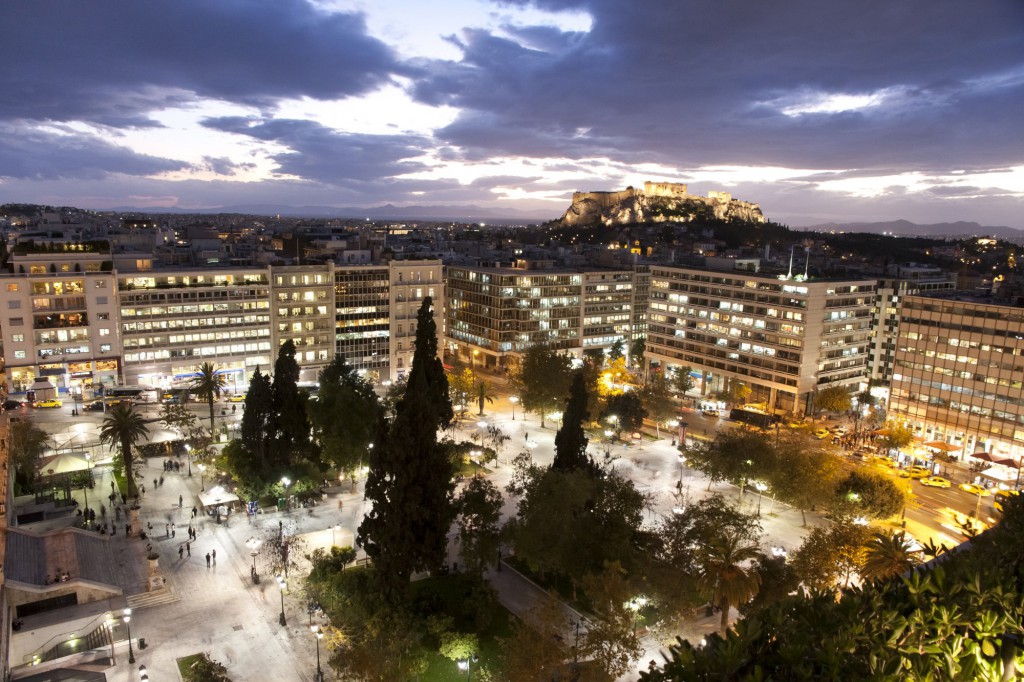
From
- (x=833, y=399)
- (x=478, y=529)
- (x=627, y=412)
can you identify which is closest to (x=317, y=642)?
(x=478, y=529)

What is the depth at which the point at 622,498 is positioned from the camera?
121ft

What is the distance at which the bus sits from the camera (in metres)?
73.2

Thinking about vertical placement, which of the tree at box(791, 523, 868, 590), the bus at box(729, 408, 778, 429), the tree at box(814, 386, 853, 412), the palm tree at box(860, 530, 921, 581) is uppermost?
the palm tree at box(860, 530, 921, 581)

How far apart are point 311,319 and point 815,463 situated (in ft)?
206

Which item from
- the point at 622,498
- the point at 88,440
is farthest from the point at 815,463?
the point at 88,440

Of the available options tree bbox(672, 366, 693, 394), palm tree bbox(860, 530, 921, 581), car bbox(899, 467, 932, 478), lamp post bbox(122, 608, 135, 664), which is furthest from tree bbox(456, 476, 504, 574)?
tree bbox(672, 366, 693, 394)

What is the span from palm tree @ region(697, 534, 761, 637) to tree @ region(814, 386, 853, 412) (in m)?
51.0

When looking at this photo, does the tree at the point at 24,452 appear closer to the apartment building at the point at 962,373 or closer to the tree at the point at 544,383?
the tree at the point at 544,383

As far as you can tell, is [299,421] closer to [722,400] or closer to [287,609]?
[287,609]

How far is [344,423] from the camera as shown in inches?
2030

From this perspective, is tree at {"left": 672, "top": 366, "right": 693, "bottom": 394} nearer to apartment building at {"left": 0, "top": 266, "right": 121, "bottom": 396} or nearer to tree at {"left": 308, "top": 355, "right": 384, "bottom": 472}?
tree at {"left": 308, "top": 355, "right": 384, "bottom": 472}

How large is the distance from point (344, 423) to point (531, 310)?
52821mm

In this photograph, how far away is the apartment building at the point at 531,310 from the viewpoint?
99.6m

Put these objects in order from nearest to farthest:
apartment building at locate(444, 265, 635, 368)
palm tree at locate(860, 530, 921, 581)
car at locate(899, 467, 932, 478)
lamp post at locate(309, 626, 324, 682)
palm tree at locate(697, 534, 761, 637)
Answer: lamp post at locate(309, 626, 324, 682)
palm tree at locate(860, 530, 921, 581)
palm tree at locate(697, 534, 761, 637)
car at locate(899, 467, 932, 478)
apartment building at locate(444, 265, 635, 368)
